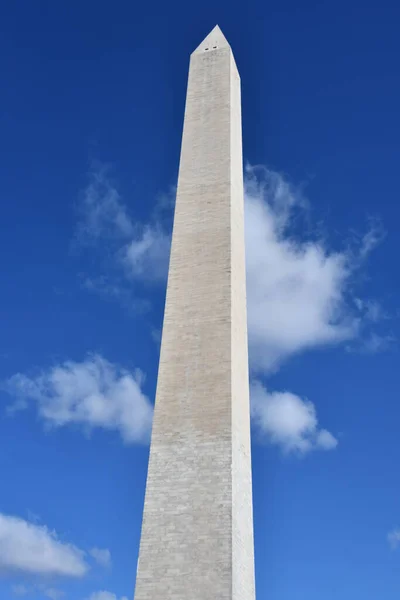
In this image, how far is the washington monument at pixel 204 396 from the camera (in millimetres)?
15414

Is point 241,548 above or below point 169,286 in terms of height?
below

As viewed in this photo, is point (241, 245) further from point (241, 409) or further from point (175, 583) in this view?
point (175, 583)

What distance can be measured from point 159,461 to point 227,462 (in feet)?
5.42

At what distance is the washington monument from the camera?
1541cm

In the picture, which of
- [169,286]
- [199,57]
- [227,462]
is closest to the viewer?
[227,462]

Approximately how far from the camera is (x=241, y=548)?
52.2 feet

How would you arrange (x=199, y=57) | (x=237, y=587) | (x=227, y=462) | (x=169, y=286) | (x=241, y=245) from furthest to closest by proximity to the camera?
(x=199, y=57) → (x=241, y=245) → (x=169, y=286) → (x=227, y=462) → (x=237, y=587)

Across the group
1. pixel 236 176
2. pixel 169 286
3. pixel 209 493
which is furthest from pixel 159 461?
pixel 236 176

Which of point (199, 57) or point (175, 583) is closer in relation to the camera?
point (175, 583)

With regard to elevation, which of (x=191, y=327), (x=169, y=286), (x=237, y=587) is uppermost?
(x=169, y=286)

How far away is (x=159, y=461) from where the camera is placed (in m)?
16.8

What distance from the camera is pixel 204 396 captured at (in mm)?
17188

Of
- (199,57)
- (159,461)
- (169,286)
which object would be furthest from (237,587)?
(199,57)

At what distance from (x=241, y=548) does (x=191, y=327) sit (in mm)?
5334
